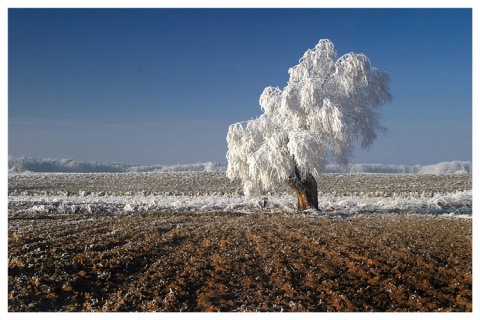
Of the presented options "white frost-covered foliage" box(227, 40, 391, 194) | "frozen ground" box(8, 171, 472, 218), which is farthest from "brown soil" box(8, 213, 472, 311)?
"frozen ground" box(8, 171, 472, 218)

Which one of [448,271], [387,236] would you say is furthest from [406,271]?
[387,236]

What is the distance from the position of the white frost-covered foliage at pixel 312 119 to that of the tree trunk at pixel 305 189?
22.0 inches

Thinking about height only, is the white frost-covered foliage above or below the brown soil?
above

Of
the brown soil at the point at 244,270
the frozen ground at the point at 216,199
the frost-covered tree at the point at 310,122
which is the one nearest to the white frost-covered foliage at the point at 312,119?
the frost-covered tree at the point at 310,122

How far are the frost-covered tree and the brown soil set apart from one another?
20.0ft

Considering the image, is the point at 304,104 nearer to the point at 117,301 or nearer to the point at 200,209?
the point at 200,209

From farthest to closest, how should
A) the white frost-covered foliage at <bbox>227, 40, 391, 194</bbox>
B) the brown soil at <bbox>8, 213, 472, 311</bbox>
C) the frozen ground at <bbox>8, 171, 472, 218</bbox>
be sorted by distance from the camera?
the frozen ground at <bbox>8, 171, 472, 218</bbox>, the white frost-covered foliage at <bbox>227, 40, 391, 194</bbox>, the brown soil at <bbox>8, 213, 472, 311</bbox>

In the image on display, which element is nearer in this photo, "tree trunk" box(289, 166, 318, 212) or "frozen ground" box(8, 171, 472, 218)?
"tree trunk" box(289, 166, 318, 212)

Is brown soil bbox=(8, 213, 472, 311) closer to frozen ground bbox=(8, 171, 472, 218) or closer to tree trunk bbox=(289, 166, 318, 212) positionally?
tree trunk bbox=(289, 166, 318, 212)

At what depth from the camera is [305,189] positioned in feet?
69.0

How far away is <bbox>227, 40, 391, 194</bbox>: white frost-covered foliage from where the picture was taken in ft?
63.1

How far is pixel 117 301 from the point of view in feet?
27.1

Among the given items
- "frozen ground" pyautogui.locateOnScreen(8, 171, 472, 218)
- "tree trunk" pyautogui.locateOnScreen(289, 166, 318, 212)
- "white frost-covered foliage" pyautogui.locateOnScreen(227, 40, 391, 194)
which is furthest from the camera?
"frozen ground" pyautogui.locateOnScreen(8, 171, 472, 218)

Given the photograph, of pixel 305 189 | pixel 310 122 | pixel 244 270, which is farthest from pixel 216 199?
pixel 244 270
